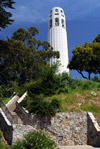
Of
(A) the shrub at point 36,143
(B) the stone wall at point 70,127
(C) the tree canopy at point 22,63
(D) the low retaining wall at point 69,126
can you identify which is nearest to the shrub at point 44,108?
(D) the low retaining wall at point 69,126

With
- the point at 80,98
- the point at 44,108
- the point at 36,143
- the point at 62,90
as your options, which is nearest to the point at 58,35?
the point at 62,90

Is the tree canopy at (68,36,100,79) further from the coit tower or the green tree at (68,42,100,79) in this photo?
the coit tower

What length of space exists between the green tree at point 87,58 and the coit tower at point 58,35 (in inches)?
573

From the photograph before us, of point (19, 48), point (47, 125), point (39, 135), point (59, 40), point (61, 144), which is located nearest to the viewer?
point (39, 135)

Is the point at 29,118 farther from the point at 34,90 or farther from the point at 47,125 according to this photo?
the point at 34,90

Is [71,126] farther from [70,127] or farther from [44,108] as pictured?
[44,108]

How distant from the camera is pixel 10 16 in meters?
15.4

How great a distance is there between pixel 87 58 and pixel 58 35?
70.1 ft

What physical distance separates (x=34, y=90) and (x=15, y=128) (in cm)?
707

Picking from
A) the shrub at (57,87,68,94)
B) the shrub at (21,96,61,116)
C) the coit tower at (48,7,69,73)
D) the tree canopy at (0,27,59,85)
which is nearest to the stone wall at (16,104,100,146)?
the shrub at (21,96,61,116)

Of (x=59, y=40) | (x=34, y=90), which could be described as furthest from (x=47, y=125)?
(x=59, y=40)

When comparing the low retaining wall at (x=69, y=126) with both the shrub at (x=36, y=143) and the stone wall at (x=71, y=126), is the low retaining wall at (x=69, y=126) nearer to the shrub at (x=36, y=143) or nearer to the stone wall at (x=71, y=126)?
the stone wall at (x=71, y=126)

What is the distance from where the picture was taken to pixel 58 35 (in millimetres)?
46688

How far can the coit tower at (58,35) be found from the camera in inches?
1793
